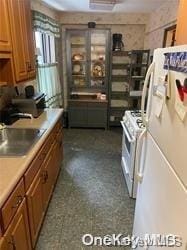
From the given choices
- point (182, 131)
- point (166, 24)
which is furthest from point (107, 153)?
point (182, 131)

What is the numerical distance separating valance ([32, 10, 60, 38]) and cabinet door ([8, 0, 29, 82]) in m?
0.85

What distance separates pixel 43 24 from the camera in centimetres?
317

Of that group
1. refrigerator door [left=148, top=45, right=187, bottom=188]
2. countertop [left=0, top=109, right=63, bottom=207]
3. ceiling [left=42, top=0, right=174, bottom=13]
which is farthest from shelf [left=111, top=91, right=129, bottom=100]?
refrigerator door [left=148, top=45, right=187, bottom=188]

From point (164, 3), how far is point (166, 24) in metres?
0.36

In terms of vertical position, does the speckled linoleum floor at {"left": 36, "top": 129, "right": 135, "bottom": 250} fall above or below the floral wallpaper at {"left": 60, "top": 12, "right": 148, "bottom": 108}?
below

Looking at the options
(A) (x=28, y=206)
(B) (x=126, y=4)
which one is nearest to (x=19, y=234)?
(A) (x=28, y=206)

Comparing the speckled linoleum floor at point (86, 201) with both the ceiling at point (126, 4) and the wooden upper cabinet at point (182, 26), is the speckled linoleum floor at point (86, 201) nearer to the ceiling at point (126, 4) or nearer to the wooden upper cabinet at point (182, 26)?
the wooden upper cabinet at point (182, 26)

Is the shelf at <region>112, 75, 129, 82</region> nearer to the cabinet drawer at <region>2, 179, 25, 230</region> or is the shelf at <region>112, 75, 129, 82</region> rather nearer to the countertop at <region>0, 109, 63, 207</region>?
the countertop at <region>0, 109, 63, 207</region>

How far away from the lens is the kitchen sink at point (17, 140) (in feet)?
5.34

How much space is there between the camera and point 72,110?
14.7 ft

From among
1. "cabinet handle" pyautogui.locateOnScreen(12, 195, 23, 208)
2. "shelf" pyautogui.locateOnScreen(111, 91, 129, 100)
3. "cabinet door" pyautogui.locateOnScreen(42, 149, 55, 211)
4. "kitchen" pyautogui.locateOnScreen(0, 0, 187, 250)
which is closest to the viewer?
"kitchen" pyautogui.locateOnScreen(0, 0, 187, 250)

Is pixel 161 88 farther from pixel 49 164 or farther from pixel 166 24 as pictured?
pixel 166 24

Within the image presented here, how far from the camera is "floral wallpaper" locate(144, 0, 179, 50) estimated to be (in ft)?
9.58

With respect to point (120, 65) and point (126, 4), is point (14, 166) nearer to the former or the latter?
point (126, 4)
